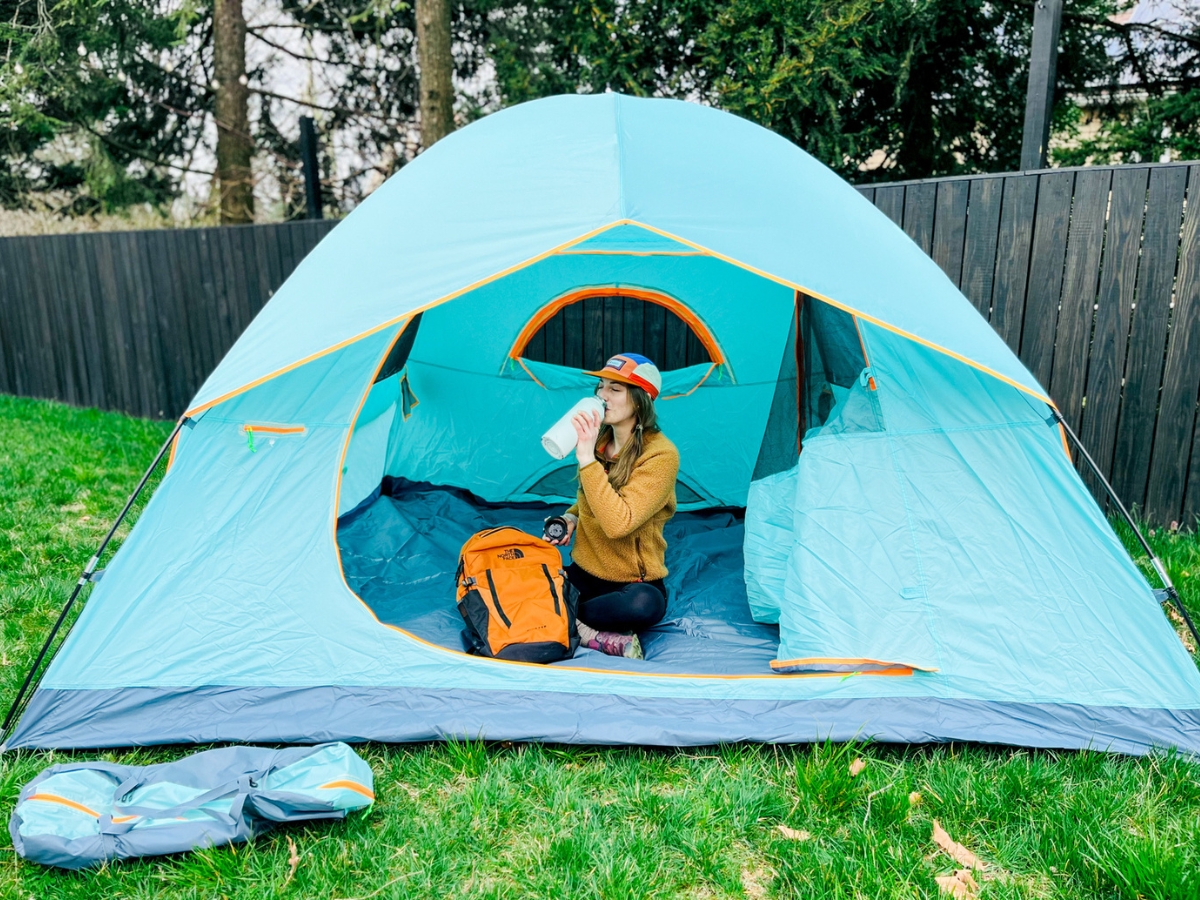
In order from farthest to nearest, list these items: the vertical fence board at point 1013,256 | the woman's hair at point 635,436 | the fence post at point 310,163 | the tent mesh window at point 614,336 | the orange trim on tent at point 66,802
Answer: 1. the fence post at point 310,163
2. the tent mesh window at point 614,336
3. the vertical fence board at point 1013,256
4. the woman's hair at point 635,436
5. the orange trim on tent at point 66,802

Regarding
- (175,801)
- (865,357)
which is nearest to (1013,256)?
(865,357)

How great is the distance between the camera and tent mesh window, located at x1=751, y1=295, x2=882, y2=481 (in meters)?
2.52

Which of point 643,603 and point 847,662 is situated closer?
point 847,662

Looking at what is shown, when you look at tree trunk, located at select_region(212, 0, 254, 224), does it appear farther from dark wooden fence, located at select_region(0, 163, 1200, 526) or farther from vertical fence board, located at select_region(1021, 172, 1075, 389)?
vertical fence board, located at select_region(1021, 172, 1075, 389)

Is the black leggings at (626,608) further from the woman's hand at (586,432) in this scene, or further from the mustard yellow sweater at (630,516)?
the woman's hand at (586,432)

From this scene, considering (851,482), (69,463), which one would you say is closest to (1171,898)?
(851,482)

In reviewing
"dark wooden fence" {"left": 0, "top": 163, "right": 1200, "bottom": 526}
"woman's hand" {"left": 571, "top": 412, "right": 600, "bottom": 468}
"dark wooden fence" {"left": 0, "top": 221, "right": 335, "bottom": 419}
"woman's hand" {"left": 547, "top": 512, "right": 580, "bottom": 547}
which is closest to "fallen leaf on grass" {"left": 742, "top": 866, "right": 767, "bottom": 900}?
"woman's hand" {"left": 571, "top": 412, "right": 600, "bottom": 468}

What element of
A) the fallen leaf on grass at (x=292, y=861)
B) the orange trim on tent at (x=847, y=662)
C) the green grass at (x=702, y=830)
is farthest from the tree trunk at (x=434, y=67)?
the fallen leaf on grass at (x=292, y=861)

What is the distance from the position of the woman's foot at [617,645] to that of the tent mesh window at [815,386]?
805 mm

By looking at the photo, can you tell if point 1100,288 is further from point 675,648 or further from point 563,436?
point 563,436

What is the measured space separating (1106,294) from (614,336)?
2.31 metres

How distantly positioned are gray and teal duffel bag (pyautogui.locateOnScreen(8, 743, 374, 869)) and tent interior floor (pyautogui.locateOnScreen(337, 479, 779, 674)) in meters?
0.73

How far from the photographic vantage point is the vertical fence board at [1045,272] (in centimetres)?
372

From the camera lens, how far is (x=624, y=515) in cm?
257
